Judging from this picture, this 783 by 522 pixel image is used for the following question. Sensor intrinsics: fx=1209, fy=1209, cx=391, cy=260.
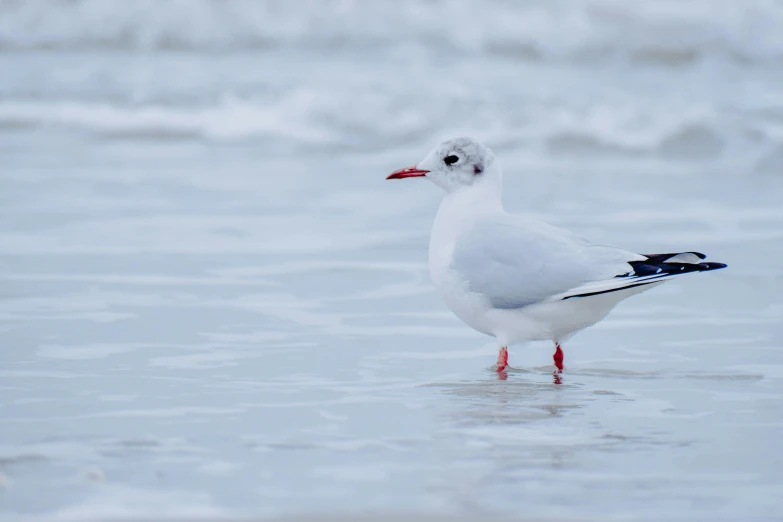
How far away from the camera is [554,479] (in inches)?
114

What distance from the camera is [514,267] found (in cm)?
396

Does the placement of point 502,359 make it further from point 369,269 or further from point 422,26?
point 422,26

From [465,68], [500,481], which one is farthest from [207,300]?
[465,68]

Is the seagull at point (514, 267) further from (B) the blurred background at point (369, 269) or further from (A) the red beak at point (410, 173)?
(B) the blurred background at point (369, 269)

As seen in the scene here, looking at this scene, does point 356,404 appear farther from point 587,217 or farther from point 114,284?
point 587,217

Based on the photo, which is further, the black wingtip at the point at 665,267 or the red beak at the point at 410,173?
the red beak at the point at 410,173

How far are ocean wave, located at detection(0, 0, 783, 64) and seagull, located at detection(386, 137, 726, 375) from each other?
27.6ft

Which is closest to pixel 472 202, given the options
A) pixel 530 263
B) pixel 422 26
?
pixel 530 263

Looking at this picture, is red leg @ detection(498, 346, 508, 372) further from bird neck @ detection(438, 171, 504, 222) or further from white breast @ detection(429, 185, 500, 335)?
bird neck @ detection(438, 171, 504, 222)

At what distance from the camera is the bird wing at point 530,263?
385 cm

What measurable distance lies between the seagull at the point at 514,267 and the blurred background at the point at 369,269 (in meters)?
0.21

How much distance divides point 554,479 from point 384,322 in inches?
73.1

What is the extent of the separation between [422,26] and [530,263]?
942 cm

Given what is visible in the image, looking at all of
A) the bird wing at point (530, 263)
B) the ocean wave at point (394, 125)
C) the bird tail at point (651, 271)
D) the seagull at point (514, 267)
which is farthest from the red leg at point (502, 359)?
the ocean wave at point (394, 125)
